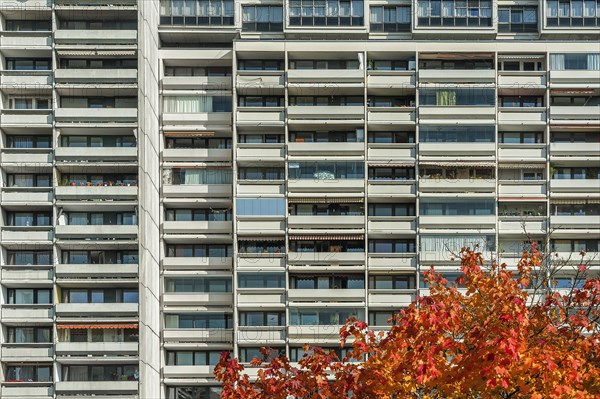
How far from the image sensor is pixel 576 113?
226 feet

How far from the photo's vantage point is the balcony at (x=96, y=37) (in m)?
65.9

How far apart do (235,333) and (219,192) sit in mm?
8331

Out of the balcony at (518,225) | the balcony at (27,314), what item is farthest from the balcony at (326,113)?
the balcony at (27,314)

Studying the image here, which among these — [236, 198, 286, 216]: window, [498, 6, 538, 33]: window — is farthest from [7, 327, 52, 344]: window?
[498, 6, 538, 33]: window

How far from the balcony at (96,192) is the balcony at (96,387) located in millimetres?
9947

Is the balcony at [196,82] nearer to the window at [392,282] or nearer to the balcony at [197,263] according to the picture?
the balcony at [197,263]

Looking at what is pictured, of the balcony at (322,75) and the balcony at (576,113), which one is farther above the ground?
the balcony at (322,75)

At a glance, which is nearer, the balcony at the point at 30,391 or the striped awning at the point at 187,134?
the balcony at the point at 30,391

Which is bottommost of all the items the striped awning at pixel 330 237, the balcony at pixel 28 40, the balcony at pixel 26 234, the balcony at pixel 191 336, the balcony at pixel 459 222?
the balcony at pixel 191 336

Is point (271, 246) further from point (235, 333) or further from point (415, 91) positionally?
point (415, 91)

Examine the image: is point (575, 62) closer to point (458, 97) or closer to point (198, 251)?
point (458, 97)

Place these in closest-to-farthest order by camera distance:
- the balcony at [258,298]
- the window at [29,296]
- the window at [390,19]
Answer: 1. the window at [29,296]
2. the balcony at [258,298]
3. the window at [390,19]

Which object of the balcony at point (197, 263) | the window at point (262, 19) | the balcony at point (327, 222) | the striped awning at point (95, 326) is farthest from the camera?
the window at point (262, 19)

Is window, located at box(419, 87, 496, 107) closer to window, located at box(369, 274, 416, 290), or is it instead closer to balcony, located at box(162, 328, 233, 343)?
window, located at box(369, 274, 416, 290)
